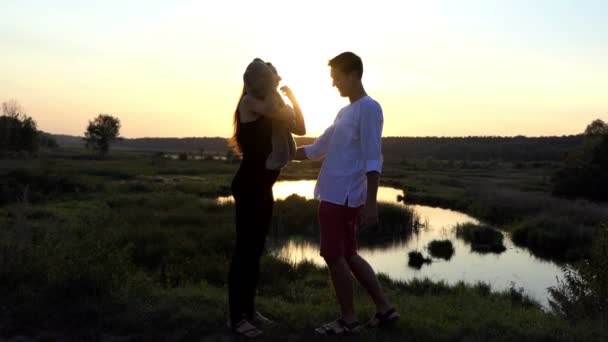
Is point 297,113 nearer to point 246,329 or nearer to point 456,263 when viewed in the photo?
point 246,329

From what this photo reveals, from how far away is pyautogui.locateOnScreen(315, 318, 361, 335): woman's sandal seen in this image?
4.01 meters

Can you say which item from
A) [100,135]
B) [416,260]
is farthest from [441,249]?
[100,135]

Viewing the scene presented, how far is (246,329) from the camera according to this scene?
13.2ft

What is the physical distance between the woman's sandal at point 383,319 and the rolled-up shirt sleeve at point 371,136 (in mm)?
1223

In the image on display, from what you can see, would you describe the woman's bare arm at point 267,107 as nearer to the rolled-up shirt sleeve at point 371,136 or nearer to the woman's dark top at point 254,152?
the woman's dark top at point 254,152

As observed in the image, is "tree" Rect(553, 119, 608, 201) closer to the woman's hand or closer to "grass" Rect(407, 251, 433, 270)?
"grass" Rect(407, 251, 433, 270)

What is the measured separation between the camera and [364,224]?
3.78 metres

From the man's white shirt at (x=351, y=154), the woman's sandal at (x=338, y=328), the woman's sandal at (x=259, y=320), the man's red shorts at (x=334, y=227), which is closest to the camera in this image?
the man's white shirt at (x=351, y=154)

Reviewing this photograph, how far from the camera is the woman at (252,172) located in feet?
12.6

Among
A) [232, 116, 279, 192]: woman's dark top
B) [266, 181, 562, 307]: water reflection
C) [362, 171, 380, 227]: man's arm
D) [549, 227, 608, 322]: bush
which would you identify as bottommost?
[266, 181, 562, 307]: water reflection

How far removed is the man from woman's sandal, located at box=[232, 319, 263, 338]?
19.0 inches

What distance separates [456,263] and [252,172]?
44.4 ft

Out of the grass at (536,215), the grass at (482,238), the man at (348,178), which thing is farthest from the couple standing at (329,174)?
the grass at (482,238)

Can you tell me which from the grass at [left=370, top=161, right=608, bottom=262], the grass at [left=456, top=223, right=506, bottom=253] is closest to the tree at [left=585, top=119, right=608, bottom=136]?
the grass at [left=370, top=161, right=608, bottom=262]
